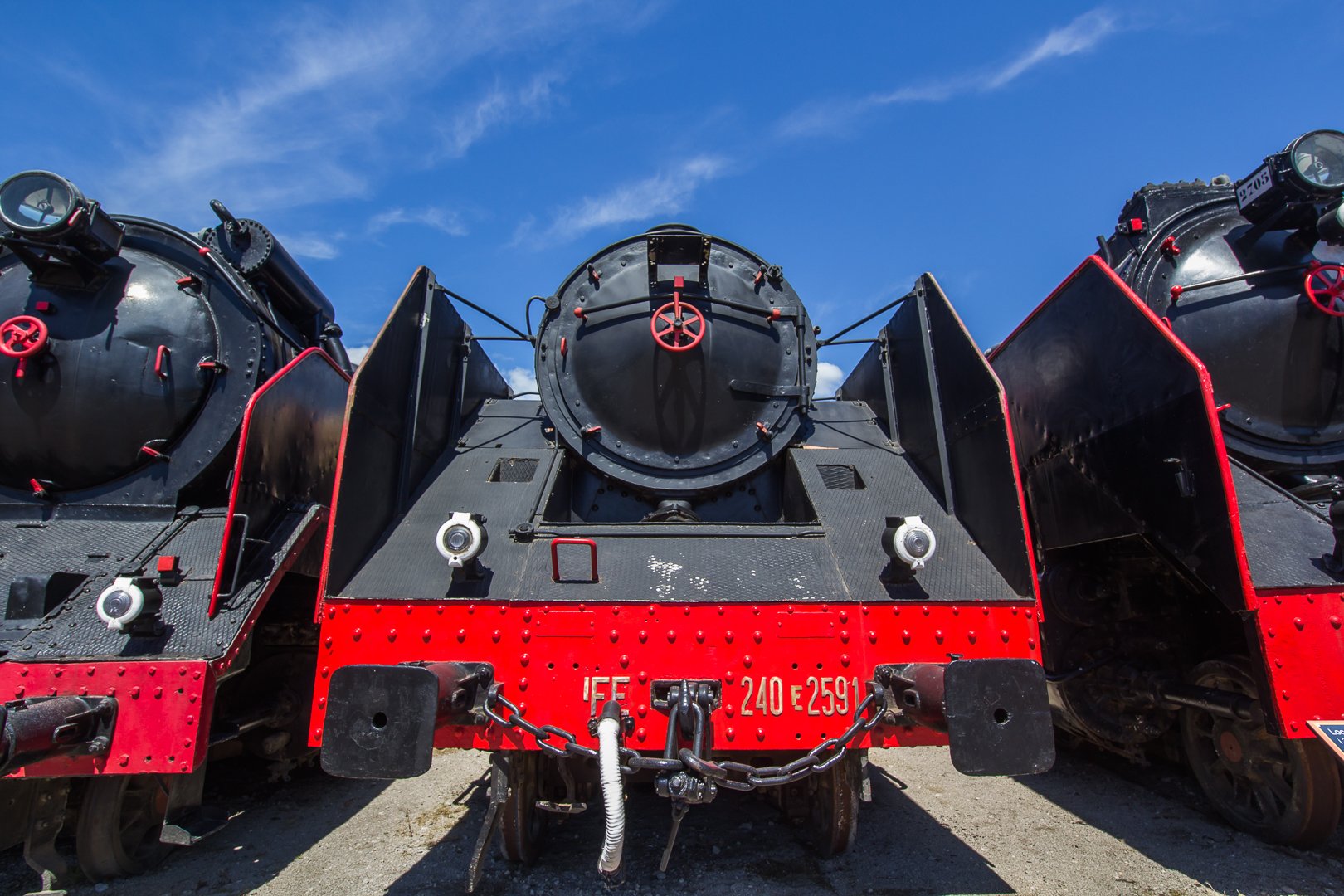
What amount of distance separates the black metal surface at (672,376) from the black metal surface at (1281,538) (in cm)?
199

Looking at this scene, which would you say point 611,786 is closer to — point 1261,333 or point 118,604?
point 118,604

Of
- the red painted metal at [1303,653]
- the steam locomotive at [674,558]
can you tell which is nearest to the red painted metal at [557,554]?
the steam locomotive at [674,558]

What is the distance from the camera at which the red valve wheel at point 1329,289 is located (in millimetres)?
4023

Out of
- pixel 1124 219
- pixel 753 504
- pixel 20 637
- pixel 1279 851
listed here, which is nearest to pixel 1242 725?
pixel 1279 851

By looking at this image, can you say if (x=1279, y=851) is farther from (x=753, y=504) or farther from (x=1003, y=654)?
(x=753, y=504)

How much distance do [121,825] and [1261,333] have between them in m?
6.38

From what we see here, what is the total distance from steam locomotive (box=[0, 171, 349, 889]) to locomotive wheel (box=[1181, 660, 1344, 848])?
435 centimetres

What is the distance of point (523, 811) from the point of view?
2906 mm

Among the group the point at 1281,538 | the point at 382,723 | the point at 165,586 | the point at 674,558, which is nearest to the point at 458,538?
the point at 382,723

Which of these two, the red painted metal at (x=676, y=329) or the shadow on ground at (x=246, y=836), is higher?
the red painted metal at (x=676, y=329)

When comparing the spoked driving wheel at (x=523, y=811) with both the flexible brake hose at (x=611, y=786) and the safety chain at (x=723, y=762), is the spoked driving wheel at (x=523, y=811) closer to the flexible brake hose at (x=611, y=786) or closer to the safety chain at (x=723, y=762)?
the safety chain at (x=723, y=762)

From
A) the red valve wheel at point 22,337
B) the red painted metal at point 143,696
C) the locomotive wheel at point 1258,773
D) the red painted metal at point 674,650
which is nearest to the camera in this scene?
the red painted metal at point 674,650

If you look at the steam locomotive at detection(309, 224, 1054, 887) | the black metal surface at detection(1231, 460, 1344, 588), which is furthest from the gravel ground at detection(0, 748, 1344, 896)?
the black metal surface at detection(1231, 460, 1344, 588)

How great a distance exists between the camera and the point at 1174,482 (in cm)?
292
